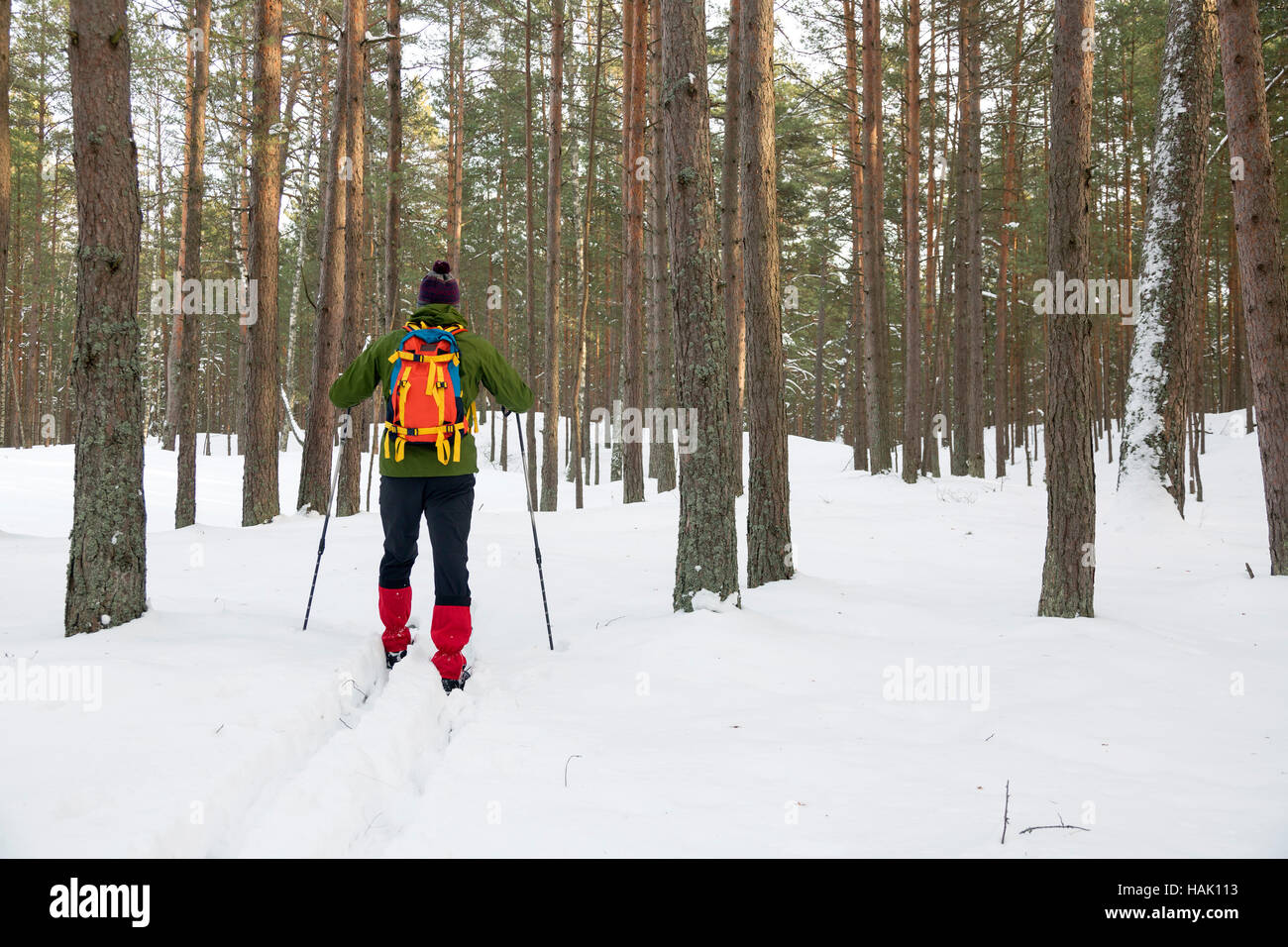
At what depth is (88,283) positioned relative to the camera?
4512 millimetres

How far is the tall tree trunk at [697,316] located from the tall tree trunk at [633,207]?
29.4 feet

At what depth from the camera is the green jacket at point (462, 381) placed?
4855mm

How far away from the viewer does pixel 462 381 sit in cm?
495

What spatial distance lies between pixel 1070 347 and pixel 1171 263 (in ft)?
15.1

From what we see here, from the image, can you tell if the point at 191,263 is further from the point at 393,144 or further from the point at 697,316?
the point at 697,316

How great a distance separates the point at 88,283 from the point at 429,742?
10.9ft

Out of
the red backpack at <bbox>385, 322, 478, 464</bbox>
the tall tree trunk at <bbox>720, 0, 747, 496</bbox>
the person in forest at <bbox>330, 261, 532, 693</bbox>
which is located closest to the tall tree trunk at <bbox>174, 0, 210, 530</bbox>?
the person in forest at <bbox>330, 261, 532, 693</bbox>

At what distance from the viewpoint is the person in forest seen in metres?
4.79

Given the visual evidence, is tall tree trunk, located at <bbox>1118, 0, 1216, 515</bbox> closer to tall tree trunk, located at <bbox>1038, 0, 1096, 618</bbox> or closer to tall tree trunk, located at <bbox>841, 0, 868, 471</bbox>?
tall tree trunk, located at <bbox>1038, 0, 1096, 618</bbox>

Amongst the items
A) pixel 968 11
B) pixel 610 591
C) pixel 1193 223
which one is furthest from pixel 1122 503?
pixel 968 11

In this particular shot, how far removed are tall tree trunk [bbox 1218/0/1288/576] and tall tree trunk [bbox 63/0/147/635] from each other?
27.9 ft

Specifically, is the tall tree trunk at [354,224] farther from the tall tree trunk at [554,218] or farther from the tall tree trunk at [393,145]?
the tall tree trunk at [554,218]
